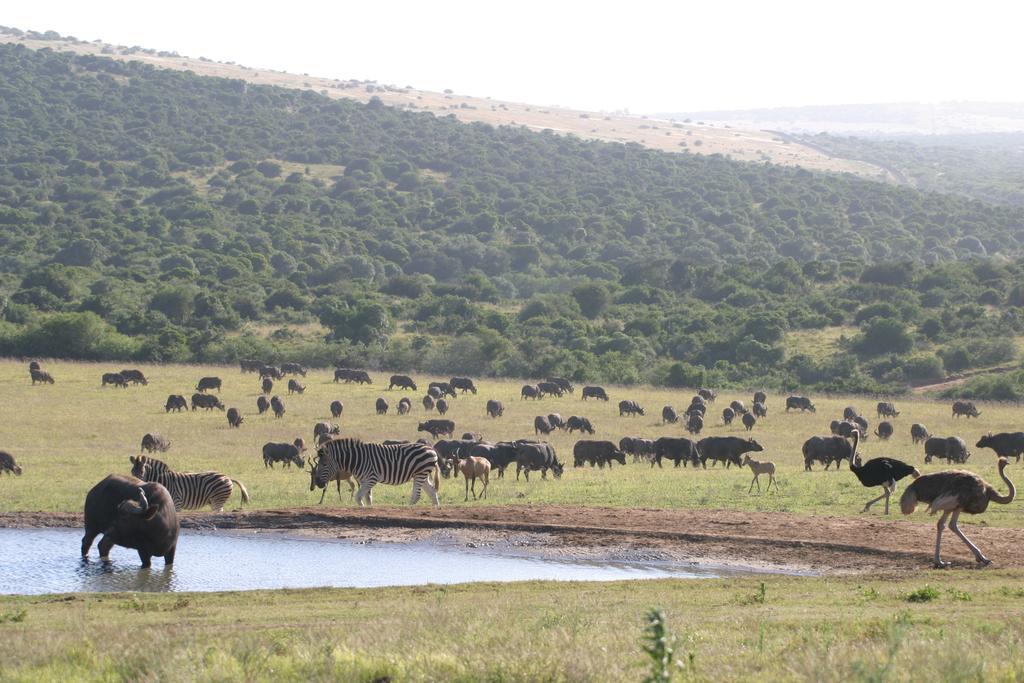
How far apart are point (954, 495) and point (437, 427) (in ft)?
84.0

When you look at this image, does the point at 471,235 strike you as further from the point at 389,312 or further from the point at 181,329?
the point at 181,329

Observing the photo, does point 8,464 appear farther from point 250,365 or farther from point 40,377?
point 250,365

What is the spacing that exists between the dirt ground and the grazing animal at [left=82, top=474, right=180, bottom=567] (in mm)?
2855

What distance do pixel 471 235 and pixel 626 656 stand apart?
109m

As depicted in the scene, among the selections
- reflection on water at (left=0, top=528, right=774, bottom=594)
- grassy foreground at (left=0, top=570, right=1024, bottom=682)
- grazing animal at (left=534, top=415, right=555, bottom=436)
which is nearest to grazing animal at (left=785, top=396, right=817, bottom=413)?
grazing animal at (left=534, top=415, right=555, bottom=436)

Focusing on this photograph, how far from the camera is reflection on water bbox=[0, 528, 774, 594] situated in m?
18.1

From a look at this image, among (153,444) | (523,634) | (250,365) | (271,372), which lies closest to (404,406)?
(271,372)

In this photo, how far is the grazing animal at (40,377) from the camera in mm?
48906

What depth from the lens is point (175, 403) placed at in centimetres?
4519

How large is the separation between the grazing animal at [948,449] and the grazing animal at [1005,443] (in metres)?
0.54

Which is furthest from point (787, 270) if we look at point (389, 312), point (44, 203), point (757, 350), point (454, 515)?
point (454, 515)

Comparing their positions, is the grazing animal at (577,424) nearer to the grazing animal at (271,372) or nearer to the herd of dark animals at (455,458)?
the herd of dark animals at (455,458)

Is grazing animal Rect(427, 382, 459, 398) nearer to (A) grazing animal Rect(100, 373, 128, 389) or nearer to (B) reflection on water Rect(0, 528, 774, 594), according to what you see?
(A) grazing animal Rect(100, 373, 128, 389)

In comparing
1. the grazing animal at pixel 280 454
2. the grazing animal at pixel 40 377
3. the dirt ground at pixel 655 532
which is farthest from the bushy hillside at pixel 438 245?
the dirt ground at pixel 655 532
